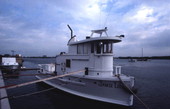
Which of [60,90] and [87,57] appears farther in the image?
[60,90]

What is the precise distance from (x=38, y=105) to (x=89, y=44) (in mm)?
6912

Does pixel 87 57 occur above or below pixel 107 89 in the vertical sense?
above

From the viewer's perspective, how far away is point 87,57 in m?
→ 10.5

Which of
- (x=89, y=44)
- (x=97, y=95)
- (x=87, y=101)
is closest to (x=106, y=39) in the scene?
(x=89, y=44)

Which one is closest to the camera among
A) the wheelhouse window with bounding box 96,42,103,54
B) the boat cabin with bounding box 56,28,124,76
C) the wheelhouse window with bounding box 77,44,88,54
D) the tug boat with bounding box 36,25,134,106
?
the tug boat with bounding box 36,25,134,106

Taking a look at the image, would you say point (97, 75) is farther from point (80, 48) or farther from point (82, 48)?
point (80, 48)

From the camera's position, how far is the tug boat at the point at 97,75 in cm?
880

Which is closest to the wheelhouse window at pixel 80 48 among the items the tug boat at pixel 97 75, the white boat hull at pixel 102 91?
the tug boat at pixel 97 75

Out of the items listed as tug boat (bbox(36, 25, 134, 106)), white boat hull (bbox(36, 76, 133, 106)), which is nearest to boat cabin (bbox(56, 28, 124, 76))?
tug boat (bbox(36, 25, 134, 106))

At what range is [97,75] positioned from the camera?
985cm

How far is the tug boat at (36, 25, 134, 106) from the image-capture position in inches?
346

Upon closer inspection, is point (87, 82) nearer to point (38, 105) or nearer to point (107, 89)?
point (107, 89)

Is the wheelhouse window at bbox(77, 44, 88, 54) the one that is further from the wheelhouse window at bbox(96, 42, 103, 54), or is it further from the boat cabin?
the wheelhouse window at bbox(96, 42, 103, 54)

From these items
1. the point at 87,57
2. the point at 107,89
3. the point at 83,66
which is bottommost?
the point at 107,89
